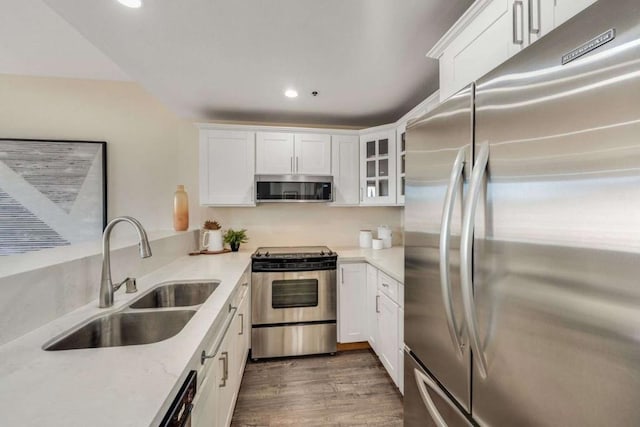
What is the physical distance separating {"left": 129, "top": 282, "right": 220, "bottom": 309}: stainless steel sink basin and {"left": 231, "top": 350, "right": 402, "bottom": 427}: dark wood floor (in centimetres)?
85

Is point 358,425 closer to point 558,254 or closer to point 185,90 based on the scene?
point 558,254

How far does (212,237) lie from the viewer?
291cm

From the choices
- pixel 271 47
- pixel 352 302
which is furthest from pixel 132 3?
Answer: pixel 352 302

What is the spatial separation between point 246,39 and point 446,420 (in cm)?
216

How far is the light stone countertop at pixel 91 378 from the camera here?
641mm

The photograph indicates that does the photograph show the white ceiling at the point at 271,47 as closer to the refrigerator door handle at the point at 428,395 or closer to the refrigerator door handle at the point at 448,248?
the refrigerator door handle at the point at 448,248

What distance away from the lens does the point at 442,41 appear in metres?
1.40

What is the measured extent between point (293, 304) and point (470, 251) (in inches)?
81.8

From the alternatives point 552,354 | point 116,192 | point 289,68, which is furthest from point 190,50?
point 552,354

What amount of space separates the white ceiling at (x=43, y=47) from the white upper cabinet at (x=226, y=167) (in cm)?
115

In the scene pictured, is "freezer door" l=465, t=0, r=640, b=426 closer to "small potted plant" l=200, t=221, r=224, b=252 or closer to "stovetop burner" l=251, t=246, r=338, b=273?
"stovetop burner" l=251, t=246, r=338, b=273

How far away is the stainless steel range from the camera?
2580 millimetres

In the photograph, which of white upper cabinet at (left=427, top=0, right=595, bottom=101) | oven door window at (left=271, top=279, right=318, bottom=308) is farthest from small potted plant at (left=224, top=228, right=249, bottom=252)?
white upper cabinet at (left=427, top=0, right=595, bottom=101)

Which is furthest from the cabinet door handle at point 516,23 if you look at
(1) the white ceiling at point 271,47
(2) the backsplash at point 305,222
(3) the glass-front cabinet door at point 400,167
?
(2) the backsplash at point 305,222
